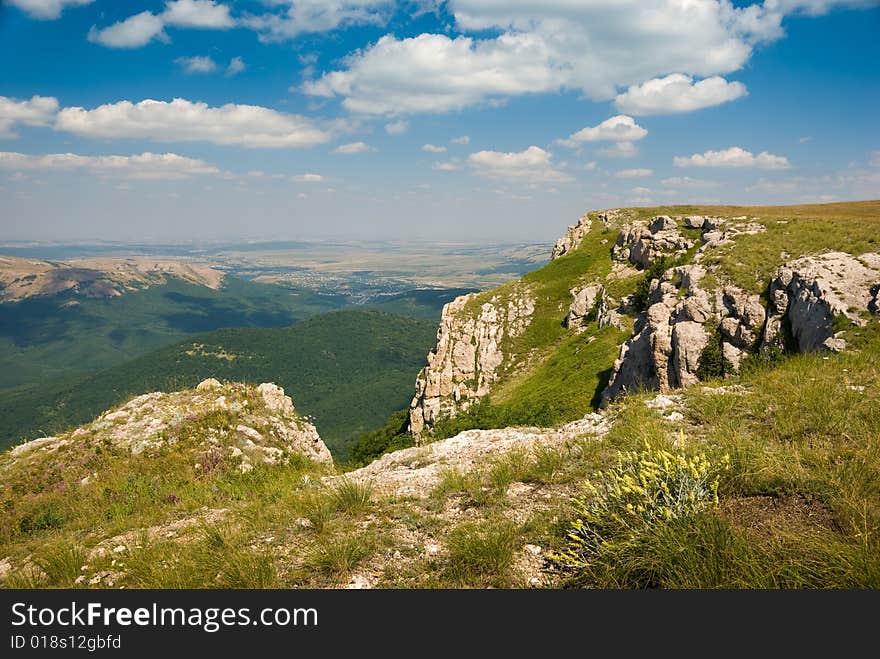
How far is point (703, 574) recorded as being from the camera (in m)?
3.73

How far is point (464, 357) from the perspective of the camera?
5359cm

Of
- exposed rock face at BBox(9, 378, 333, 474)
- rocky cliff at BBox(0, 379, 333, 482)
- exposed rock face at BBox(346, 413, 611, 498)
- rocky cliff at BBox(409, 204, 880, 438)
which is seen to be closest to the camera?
exposed rock face at BBox(346, 413, 611, 498)

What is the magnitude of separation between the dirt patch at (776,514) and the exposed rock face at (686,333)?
18.3 m

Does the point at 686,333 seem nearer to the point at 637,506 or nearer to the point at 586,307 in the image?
the point at 637,506

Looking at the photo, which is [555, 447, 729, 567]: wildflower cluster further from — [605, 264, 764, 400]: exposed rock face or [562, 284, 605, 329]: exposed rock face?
[562, 284, 605, 329]: exposed rock face

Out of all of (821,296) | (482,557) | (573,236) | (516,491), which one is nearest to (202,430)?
(516,491)

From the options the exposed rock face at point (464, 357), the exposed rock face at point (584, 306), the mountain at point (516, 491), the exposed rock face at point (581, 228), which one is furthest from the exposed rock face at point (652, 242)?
the mountain at point (516, 491)

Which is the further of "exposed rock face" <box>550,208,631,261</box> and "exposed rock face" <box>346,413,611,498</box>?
"exposed rock face" <box>550,208,631,261</box>

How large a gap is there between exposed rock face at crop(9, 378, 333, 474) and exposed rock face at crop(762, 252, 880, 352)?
20282 millimetres

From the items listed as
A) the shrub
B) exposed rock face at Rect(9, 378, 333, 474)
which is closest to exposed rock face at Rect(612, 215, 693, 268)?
the shrub

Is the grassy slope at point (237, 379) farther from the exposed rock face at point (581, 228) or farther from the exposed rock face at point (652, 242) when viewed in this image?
the exposed rock face at point (652, 242)

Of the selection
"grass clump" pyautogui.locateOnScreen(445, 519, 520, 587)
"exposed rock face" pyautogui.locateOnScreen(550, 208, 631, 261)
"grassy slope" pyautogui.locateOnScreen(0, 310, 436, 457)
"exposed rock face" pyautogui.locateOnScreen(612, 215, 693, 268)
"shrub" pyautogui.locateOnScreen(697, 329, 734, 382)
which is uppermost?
"exposed rock face" pyautogui.locateOnScreen(550, 208, 631, 261)

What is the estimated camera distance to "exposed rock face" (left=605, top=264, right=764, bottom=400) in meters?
21.2

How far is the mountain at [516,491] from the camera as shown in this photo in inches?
167
